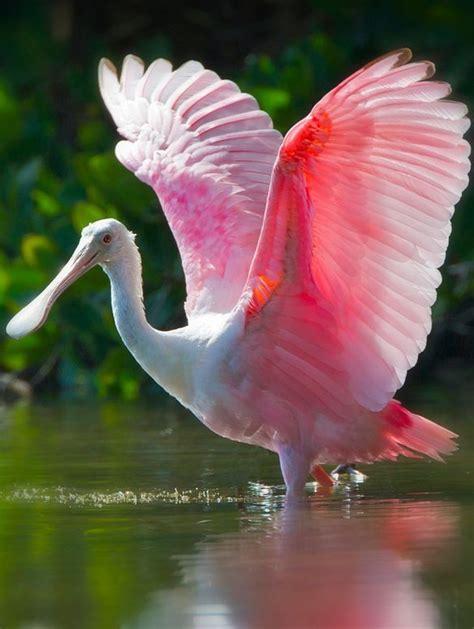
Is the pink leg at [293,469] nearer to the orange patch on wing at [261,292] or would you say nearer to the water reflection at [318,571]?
the water reflection at [318,571]

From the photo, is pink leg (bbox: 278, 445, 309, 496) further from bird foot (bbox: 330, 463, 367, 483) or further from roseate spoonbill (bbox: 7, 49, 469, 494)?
bird foot (bbox: 330, 463, 367, 483)

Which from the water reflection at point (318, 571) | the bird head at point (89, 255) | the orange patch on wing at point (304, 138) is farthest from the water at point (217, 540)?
the orange patch on wing at point (304, 138)

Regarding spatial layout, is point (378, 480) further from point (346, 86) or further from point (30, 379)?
point (30, 379)

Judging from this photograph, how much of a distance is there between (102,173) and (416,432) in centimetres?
422

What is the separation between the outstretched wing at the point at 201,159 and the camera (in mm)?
7129

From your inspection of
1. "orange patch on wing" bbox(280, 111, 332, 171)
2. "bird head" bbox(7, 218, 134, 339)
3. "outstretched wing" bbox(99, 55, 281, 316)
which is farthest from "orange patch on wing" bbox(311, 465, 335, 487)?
"orange patch on wing" bbox(280, 111, 332, 171)

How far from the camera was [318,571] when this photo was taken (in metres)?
4.67

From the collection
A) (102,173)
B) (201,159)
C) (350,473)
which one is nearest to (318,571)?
(350,473)

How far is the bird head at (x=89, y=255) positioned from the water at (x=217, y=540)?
607mm

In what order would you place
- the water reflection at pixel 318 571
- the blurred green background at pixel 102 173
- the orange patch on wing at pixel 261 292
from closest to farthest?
the water reflection at pixel 318 571 → the orange patch on wing at pixel 261 292 → the blurred green background at pixel 102 173

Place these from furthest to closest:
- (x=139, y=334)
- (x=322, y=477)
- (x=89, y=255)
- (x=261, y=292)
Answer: (x=89, y=255) < (x=322, y=477) < (x=139, y=334) < (x=261, y=292)

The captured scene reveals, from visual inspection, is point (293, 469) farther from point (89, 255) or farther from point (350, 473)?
point (89, 255)

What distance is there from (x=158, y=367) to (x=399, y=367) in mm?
871

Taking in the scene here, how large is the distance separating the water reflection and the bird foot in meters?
0.84
